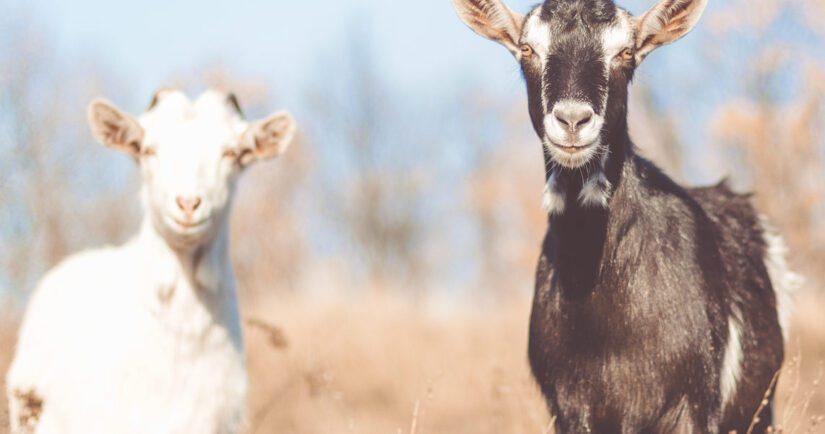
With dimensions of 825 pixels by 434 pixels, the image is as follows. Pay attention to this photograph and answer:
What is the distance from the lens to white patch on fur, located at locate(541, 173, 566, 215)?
4.84 m

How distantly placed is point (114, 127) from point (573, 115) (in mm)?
2828

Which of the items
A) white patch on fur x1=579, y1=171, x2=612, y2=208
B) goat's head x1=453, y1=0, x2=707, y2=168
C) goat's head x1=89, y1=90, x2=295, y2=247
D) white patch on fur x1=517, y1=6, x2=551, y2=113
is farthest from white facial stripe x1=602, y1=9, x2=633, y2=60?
goat's head x1=89, y1=90, x2=295, y2=247

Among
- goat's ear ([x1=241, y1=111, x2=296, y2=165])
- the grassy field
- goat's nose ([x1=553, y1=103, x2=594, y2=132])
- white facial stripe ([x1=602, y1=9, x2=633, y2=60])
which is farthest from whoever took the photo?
the grassy field

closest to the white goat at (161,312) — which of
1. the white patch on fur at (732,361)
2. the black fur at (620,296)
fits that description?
the black fur at (620,296)

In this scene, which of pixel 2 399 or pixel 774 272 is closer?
pixel 774 272

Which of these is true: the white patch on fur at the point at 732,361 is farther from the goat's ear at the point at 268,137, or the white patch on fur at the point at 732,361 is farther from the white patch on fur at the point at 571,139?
the goat's ear at the point at 268,137

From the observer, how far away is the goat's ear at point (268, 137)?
616 centimetres

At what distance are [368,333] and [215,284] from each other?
8.11 metres

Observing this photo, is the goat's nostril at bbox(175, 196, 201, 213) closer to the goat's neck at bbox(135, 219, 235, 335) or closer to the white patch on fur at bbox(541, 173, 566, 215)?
the goat's neck at bbox(135, 219, 235, 335)

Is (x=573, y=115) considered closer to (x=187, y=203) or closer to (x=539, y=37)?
(x=539, y=37)

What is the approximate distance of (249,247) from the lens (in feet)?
104

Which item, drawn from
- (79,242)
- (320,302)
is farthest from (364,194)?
(320,302)

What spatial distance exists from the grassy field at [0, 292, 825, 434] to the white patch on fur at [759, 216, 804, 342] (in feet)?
11.3

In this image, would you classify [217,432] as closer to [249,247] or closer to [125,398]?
[125,398]
